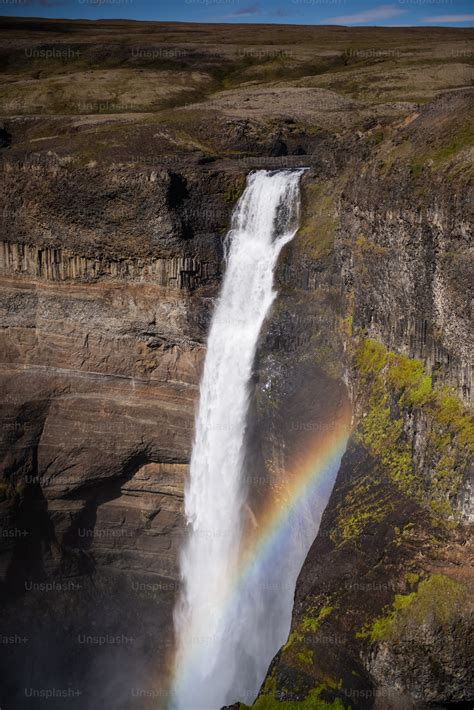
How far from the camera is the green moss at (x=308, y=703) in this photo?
24719 millimetres

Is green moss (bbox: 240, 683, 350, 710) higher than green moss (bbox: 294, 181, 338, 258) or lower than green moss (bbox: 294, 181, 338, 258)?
lower

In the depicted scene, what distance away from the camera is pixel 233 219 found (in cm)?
4100

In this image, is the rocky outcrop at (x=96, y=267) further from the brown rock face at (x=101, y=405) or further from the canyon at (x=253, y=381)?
the brown rock face at (x=101, y=405)

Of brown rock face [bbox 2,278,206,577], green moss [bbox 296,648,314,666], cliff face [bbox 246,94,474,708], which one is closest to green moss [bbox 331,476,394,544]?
cliff face [bbox 246,94,474,708]

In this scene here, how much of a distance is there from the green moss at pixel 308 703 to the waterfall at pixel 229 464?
1148 centimetres

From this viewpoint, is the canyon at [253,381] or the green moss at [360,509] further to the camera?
the green moss at [360,509]

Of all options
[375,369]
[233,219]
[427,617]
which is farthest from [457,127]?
[427,617]

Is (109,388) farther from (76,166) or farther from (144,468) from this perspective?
(76,166)

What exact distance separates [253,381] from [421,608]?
15361 millimetres

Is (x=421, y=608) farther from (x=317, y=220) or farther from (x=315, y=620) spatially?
(x=317, y=220)

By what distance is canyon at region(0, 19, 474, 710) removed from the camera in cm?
2622

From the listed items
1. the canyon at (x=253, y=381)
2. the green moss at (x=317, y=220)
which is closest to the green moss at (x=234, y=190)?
the canyon at (x=253, y=381)

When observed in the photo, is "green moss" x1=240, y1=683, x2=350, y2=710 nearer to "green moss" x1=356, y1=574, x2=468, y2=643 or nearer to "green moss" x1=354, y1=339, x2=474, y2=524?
"green moss" x1=356, y1=574, x2=468, y2=643

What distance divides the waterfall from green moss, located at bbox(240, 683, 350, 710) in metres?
11.5
